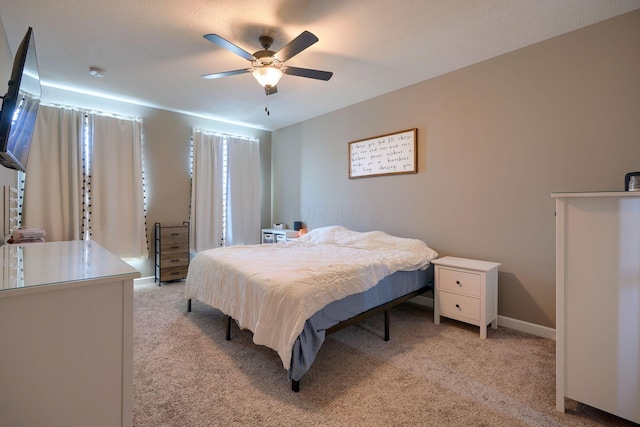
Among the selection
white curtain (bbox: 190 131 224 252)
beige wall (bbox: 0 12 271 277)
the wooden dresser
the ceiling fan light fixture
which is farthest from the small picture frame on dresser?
beige wall (bbox: 0 12 271 277)

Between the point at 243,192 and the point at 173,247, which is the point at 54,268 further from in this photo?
the point at 243,192

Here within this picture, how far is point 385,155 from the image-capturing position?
3721 millimetres

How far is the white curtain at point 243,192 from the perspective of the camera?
5012 mm

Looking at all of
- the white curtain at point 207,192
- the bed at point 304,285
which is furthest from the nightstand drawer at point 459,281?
the white curtain at point 207,192

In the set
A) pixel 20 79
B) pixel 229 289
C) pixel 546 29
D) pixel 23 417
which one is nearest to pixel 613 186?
pixel 546 29

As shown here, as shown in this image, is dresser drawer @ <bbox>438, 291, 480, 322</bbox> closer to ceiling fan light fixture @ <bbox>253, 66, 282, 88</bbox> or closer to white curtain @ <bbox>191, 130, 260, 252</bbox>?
ceiling fan light fixture @ <bbox>253, 66, 282, 88</bbox>

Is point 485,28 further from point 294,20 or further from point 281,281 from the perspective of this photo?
point 281,281

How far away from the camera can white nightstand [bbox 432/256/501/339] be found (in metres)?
2.51

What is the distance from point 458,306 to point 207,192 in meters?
3.98

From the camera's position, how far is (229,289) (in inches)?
91.9

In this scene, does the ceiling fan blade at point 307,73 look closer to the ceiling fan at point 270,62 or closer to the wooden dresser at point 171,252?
the ceiling fan at point 270,62

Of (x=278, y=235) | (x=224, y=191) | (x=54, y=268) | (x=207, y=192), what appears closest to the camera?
(x=54, y=268)

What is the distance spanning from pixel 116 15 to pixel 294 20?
4.42ft

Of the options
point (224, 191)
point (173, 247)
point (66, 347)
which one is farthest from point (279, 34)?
point (173, 247)
